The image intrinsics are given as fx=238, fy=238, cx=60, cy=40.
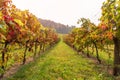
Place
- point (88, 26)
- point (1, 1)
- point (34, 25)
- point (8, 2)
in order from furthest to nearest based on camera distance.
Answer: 1. point (88, 26)
2. point (34, 25)
3. point (8, 2)
4. point (1, 1)

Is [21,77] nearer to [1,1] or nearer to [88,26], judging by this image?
[1,1]

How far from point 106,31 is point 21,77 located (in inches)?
350

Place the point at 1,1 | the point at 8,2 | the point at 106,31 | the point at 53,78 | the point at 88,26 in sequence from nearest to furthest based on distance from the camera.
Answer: the point at 1,1
the point at 8,2
the point at 53,78
the point at 106,31
the point at 88,26

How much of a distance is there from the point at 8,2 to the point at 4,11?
2.49ft

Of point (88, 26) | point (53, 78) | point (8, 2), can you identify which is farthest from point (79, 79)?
point (88, 26)

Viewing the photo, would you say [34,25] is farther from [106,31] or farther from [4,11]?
[4,11]

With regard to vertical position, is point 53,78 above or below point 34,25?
below

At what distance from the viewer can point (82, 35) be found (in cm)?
3806

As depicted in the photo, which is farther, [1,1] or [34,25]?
[34,25]

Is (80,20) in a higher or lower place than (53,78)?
higher

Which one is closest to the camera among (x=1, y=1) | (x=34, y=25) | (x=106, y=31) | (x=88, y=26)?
(x=1, y=1)

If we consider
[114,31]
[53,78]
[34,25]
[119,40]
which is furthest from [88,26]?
[53,78]

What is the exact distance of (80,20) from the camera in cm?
3909

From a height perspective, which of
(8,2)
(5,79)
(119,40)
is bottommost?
(5,79)
